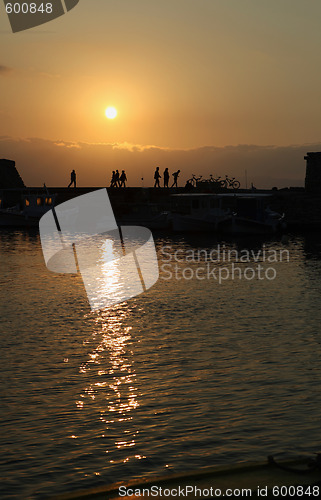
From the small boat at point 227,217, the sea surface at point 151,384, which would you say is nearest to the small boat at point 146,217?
the small boat at point 227,217

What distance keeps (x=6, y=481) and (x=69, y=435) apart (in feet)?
5.01

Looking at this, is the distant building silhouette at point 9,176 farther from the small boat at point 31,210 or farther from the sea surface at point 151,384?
the sea surface at point 151,384

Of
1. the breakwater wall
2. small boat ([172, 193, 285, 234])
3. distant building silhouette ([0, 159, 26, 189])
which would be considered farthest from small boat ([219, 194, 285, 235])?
distant building silhouette ([0, 159, 26, 189])

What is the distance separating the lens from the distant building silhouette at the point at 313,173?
58.6m

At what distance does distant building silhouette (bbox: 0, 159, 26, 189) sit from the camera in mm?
96750

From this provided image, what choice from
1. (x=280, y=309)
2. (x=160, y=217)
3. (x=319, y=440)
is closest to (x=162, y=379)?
(x=319, y=440)

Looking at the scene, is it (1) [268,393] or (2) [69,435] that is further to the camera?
(1) [268,393]

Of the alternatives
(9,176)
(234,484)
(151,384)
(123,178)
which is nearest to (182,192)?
(123,178)

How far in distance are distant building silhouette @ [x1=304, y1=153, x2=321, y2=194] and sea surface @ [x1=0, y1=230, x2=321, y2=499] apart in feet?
121

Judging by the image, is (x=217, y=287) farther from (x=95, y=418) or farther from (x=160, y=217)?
(x=160, y=217)

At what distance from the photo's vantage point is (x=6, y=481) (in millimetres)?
7496

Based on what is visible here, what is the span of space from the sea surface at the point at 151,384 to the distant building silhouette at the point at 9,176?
250ft

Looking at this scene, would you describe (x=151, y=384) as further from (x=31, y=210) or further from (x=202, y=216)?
(x=31, y=210)

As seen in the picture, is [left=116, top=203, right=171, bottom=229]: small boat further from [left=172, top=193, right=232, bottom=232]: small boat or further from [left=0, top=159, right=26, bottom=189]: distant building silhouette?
[left=0, top=159, right=26, bottom=189]: distant building silhouette
